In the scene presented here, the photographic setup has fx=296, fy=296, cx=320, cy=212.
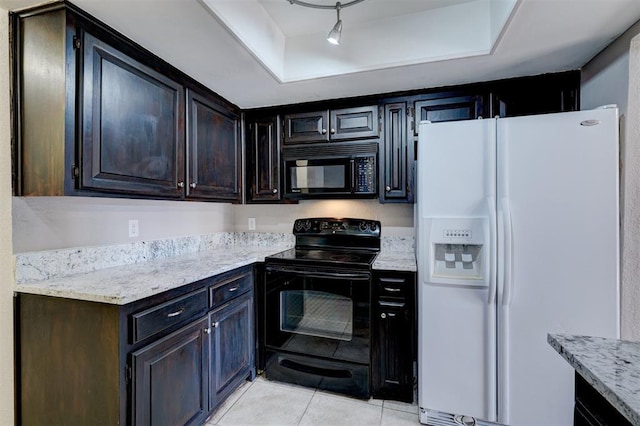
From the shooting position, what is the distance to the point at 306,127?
8.21 ft

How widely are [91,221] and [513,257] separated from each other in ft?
7.74

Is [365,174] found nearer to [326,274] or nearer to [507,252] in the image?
[326,274]

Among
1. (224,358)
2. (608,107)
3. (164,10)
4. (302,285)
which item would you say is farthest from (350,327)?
(164,10)

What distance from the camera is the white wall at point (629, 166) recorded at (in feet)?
→ 4.92

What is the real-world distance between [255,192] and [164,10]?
4.94ft

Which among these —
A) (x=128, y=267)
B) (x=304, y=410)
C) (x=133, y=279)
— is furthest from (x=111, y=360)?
(x=304, y=410)

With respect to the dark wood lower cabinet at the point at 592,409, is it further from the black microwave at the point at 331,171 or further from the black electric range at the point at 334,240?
the black microwave at the point at 331,171

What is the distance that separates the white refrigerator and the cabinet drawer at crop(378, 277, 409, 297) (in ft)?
0.53

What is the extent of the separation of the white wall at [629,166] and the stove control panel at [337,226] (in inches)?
58.6

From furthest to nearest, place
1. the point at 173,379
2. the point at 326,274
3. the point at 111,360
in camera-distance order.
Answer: the point at 326,274
the point at 173,379
the point at 111,360

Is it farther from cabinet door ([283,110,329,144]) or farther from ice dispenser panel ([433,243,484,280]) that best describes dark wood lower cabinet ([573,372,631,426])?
cabinet door ([283,110,329,144])

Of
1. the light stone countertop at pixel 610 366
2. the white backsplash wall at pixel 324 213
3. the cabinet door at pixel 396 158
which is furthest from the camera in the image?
the white backsplash wall at pixel 324 213

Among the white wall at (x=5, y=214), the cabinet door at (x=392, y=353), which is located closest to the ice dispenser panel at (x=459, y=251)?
the cabinet door at (x=392, y=353)

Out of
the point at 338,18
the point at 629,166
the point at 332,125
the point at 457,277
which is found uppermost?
the point at 338,18
